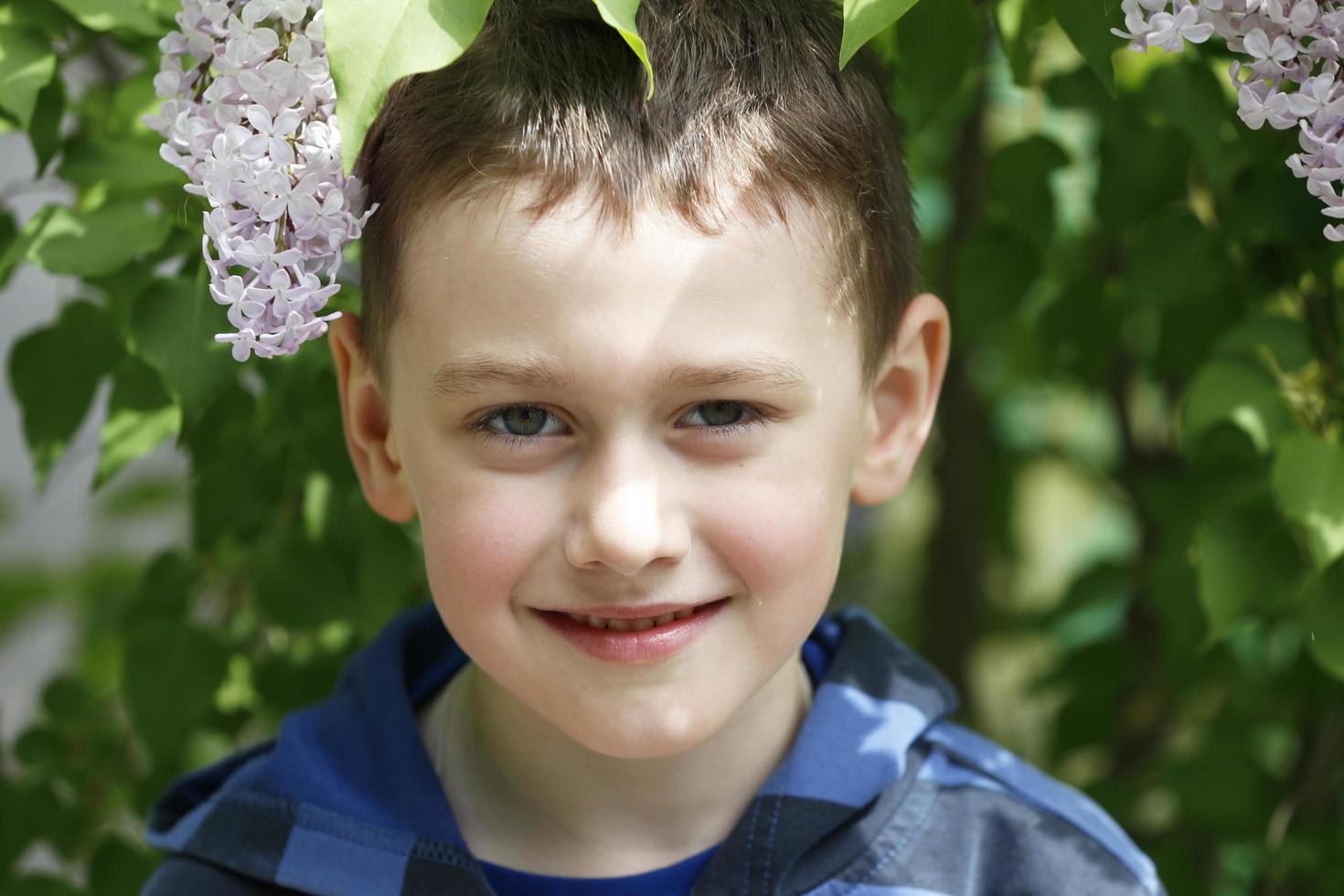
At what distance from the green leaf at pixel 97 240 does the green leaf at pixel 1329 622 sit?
98 cm

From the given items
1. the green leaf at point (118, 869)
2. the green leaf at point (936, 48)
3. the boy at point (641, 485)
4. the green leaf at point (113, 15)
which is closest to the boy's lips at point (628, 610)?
the boy at point (641, 485)

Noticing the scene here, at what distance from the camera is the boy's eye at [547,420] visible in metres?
1.10

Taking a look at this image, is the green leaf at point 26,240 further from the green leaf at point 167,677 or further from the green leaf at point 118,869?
the green leaf at point 118,869

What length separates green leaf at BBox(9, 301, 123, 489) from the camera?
140 cm

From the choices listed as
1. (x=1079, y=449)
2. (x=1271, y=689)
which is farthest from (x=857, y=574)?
(x=1271, y=689)

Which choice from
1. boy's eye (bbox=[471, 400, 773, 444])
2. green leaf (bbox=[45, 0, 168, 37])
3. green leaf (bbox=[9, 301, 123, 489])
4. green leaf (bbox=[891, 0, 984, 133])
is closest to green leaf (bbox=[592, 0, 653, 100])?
boy's eye (bbox=[471, 400, 773, 444])

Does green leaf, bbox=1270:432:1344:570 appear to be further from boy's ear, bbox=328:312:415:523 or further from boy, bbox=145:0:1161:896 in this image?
boy's ear, bbox=328:312:415:523

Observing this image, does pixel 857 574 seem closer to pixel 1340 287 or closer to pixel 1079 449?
pixel 1079 449

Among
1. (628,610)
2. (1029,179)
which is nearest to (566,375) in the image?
(628,610)

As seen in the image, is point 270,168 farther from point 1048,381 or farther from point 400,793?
point 1048,381

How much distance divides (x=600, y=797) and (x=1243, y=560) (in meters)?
0.56

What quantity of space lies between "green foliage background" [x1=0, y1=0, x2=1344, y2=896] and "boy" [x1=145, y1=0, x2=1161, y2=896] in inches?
6.6

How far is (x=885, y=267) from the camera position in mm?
1242

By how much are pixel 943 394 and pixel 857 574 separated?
79cm
